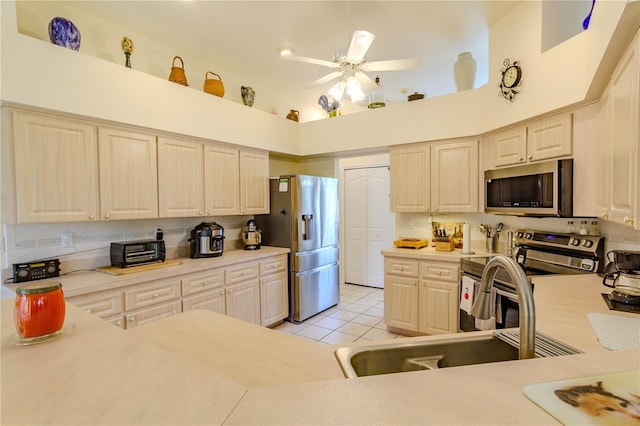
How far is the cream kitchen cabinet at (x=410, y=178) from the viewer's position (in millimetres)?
3439

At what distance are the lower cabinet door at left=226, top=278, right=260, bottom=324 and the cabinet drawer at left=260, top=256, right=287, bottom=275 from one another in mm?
155

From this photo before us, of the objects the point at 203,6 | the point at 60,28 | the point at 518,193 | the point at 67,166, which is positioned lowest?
the point at 518,193

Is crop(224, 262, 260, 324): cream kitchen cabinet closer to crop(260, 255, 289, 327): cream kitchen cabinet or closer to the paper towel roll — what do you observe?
crop(260, 255, 289, 327): cream kitchen cabinet

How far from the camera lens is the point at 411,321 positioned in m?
3.25

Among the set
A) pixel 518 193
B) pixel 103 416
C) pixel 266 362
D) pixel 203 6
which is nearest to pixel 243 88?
pixel 203 6

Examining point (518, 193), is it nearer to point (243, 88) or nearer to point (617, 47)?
point (617, 47)

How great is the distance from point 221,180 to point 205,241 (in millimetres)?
682

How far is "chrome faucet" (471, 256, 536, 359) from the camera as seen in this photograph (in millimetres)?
898

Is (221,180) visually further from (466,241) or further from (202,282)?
(466,241)

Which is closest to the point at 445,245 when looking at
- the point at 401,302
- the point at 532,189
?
the point at 401,302

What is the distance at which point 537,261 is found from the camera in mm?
2617

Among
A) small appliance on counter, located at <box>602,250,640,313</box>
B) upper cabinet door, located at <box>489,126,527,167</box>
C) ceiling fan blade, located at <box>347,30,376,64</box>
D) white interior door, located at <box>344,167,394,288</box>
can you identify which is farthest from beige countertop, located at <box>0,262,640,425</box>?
white interior door, located at <box>344,167,394,288</box>

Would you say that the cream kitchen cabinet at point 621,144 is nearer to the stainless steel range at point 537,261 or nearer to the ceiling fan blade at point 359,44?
the stainless steel range at point 537,261

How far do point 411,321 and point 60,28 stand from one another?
12.7 feet
